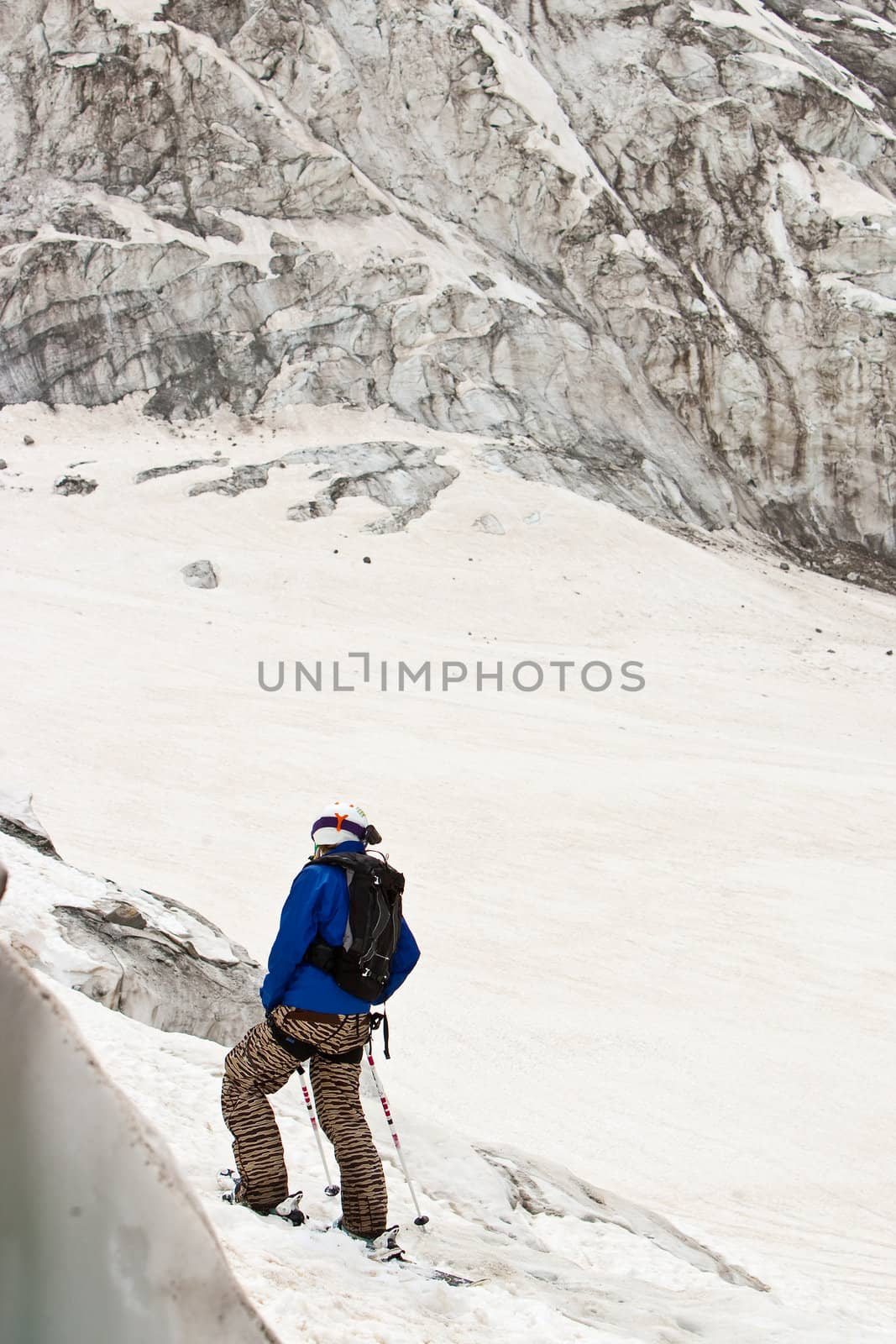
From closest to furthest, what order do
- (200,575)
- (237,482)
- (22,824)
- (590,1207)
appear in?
(590,1207), (22,824), (200,575), (237,482)

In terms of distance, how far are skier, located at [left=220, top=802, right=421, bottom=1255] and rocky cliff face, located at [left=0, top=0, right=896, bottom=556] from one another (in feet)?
89.3

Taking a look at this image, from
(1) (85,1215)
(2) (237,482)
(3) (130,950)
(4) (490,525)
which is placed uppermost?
(2) (237,482)

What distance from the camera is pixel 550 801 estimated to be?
11.8 meters

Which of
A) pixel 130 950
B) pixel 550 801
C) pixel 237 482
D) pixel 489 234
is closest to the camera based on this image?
pixel 130 950

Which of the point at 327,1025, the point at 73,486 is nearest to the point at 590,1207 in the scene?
the point at 327,1025

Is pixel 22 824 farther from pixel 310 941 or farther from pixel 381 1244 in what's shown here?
pixel 381 1244

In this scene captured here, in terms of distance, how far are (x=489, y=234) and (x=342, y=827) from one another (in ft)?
125

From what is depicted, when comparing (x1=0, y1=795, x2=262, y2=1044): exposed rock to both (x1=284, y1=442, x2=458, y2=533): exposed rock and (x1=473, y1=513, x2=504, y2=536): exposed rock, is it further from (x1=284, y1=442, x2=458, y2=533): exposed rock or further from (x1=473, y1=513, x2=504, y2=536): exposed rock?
(x1=473, y1=513, x2=504, y2=536): exposed rock

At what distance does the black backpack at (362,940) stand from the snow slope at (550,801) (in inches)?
43.2

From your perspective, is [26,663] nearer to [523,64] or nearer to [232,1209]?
[232,1209]

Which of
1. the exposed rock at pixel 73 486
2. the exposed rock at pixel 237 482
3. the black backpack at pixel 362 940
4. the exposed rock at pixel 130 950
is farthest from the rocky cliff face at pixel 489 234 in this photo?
the black backpack at pixel 362 940

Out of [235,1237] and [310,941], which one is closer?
[235,1237]

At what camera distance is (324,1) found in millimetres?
40219

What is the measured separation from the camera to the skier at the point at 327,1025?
10.7 ft
